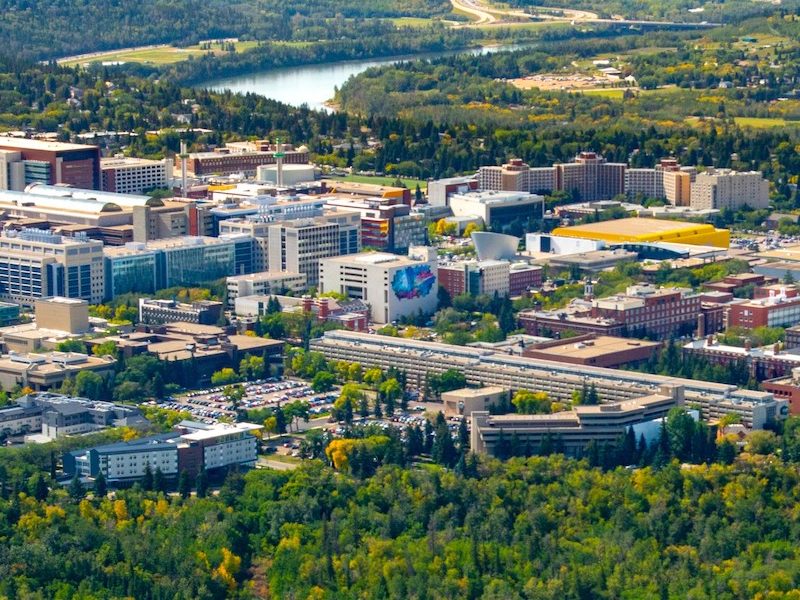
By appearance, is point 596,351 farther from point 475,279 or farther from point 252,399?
point 475,279

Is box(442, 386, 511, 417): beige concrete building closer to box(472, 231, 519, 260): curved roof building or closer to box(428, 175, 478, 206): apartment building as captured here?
box(472, 231, 519, 260): curved roof building

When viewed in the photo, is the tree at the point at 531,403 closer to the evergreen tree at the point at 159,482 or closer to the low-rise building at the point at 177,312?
the evergreen tree at the point at 159,482

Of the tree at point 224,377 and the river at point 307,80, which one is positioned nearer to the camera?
the tree at point 224,377

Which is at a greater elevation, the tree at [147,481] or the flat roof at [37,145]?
the flat roof at [37,145]

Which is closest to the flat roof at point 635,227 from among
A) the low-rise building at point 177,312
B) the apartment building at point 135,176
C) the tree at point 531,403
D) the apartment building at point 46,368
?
the apartment building at point 135,176

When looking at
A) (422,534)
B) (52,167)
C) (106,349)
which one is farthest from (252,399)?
(52,167)

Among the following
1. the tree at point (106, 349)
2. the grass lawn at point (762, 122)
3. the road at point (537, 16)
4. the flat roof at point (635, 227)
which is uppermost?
the road at point (537, 16)

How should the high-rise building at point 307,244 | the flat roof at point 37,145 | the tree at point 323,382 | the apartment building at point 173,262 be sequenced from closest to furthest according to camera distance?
1. the tree at point 323,382
2. the apartment building at point 173,262
3. the high-rise building at point 307,244
4. the flat roof at point 37,145
